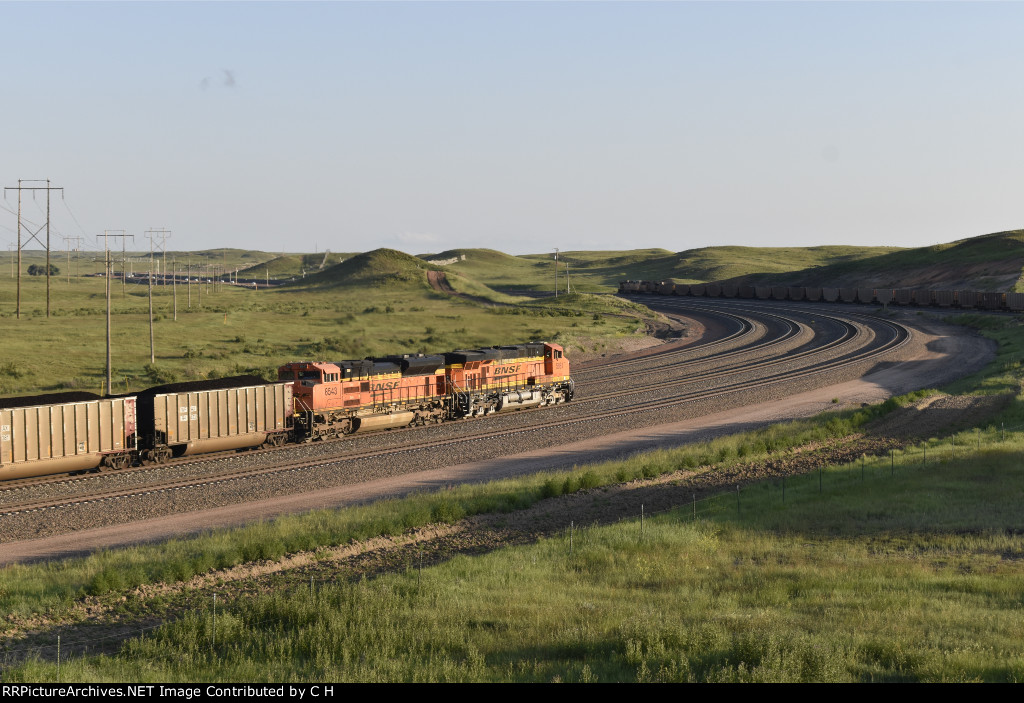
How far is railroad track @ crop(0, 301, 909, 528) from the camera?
1267 inches

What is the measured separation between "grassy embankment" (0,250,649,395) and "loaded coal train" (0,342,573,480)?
16988 millimetres

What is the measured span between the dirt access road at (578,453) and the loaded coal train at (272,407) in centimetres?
626

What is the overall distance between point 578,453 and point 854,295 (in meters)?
94.6

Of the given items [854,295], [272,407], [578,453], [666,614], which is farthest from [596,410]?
[854,295]

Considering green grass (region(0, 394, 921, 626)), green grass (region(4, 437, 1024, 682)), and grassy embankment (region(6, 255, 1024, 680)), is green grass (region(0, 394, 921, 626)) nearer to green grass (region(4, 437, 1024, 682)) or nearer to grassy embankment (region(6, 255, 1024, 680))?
grassy embankment (region(6, 255, 1024, 680))

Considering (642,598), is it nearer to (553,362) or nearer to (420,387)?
(420,387)

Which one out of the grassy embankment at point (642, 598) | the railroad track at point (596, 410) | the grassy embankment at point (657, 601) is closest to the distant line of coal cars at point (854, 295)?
the railroad track at point (596, 410)

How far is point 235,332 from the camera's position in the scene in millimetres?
80688

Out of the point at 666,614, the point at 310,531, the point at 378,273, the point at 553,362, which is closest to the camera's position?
the point at 666,614

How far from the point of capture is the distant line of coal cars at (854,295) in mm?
99188

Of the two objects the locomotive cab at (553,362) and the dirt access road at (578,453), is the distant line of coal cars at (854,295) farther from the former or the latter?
the locomotive cab at (553,362)

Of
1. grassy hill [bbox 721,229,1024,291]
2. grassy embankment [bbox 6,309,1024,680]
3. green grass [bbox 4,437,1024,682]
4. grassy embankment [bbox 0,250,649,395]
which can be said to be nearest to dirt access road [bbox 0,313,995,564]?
grassy embankment [bbox 6,309,1024,680]

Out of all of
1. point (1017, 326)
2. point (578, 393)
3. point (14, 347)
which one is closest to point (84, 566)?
point (578, 393)

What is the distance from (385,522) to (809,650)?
15.2 meters
